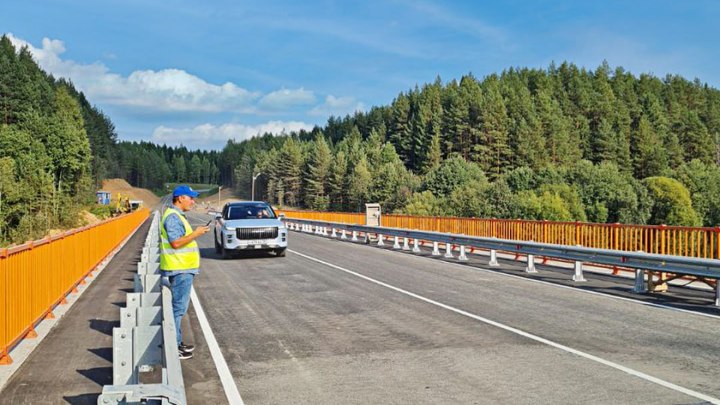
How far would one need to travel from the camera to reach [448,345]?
27.2 ft

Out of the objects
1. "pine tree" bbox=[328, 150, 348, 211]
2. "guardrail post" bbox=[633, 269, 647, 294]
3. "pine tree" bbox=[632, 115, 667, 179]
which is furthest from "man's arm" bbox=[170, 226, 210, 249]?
"pine tree" bbox=[328, 150, 348, 211]

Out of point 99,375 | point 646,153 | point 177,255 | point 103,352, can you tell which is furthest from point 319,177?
point 99,375

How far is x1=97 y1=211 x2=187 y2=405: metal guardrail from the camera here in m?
3.86

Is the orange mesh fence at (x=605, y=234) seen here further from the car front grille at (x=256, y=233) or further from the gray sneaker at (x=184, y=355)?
the gray sneaker at (x=184, y=355)

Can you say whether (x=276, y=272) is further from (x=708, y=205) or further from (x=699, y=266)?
(x=708, y=205)

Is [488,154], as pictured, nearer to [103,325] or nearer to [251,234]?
[251,234]

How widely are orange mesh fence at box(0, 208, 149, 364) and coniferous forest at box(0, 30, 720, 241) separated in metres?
54.2

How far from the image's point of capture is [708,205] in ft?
277

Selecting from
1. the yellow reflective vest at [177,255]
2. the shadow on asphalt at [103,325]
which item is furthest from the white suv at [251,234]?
the yellow reflective vest at [177,255]

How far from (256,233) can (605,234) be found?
10.9 metres

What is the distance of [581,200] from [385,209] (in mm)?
32140

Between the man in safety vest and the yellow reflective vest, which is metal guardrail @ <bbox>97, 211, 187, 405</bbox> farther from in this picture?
the yellow reflective vest

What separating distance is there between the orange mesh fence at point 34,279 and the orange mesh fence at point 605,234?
504 inches

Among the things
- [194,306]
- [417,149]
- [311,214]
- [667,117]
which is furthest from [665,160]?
[194,306]
